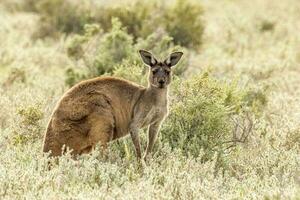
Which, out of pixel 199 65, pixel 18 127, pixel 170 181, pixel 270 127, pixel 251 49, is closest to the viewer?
pixel 170 181

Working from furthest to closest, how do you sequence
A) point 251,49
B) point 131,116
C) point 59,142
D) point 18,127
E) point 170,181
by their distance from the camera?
1. point 251,49
2. point 18,127
3. point 131,116
4. point 59,142
5. point 170,181

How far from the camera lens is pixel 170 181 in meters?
6.75

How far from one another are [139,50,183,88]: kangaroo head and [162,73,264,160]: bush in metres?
0.48

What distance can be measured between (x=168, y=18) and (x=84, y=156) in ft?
28.1

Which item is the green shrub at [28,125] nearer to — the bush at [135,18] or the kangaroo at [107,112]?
the kangaroo at [107,112]

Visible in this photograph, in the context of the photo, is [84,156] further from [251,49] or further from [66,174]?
[251,49]

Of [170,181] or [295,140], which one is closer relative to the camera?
[170,181]

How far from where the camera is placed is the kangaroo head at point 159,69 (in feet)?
25.8

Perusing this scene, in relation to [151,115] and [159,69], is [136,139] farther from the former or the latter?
[159,69]

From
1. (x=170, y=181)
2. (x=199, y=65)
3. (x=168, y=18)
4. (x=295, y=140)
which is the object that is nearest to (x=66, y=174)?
(x=170, y=181)

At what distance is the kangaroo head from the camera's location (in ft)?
25.8

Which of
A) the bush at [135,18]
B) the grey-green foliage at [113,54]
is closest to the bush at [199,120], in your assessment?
the grey-green foliage at [113,54]

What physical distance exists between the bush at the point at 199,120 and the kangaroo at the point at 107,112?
42 cm

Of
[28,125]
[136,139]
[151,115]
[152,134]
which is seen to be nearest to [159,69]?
[151,115]
